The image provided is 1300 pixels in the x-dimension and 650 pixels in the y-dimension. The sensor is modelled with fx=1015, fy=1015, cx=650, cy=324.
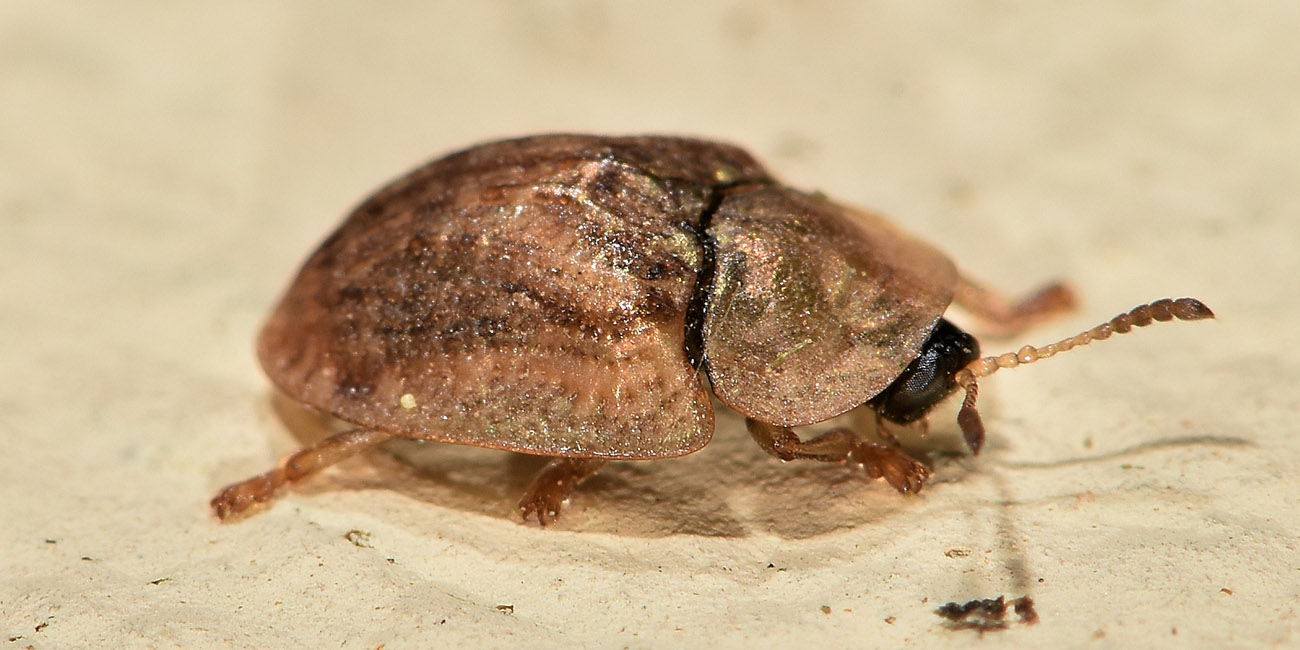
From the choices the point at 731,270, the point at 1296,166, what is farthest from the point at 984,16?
the point at 731,270

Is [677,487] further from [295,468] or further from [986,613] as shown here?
[295,468]

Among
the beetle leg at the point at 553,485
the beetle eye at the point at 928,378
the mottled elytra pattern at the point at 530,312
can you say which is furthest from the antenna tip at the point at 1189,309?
the beetle leg at the point at 553,485

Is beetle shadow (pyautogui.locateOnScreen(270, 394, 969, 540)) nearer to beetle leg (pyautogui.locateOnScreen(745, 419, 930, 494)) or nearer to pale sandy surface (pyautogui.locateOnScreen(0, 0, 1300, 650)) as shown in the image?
pale sandy surface (pyautogui.locateOnScreen(0, 0, 1300, 650))

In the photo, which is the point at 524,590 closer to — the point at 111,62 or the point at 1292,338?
the point at 1292,338

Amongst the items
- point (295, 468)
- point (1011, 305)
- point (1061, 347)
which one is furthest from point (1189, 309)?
point (295, 468)

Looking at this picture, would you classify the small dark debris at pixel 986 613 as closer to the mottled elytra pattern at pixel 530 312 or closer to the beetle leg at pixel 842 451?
the beetle leg at pixel 842 451

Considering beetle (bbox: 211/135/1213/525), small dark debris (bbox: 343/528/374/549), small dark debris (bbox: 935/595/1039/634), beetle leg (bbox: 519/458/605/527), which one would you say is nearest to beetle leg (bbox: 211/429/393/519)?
beetle (bbox: 211/135/1213/525)
